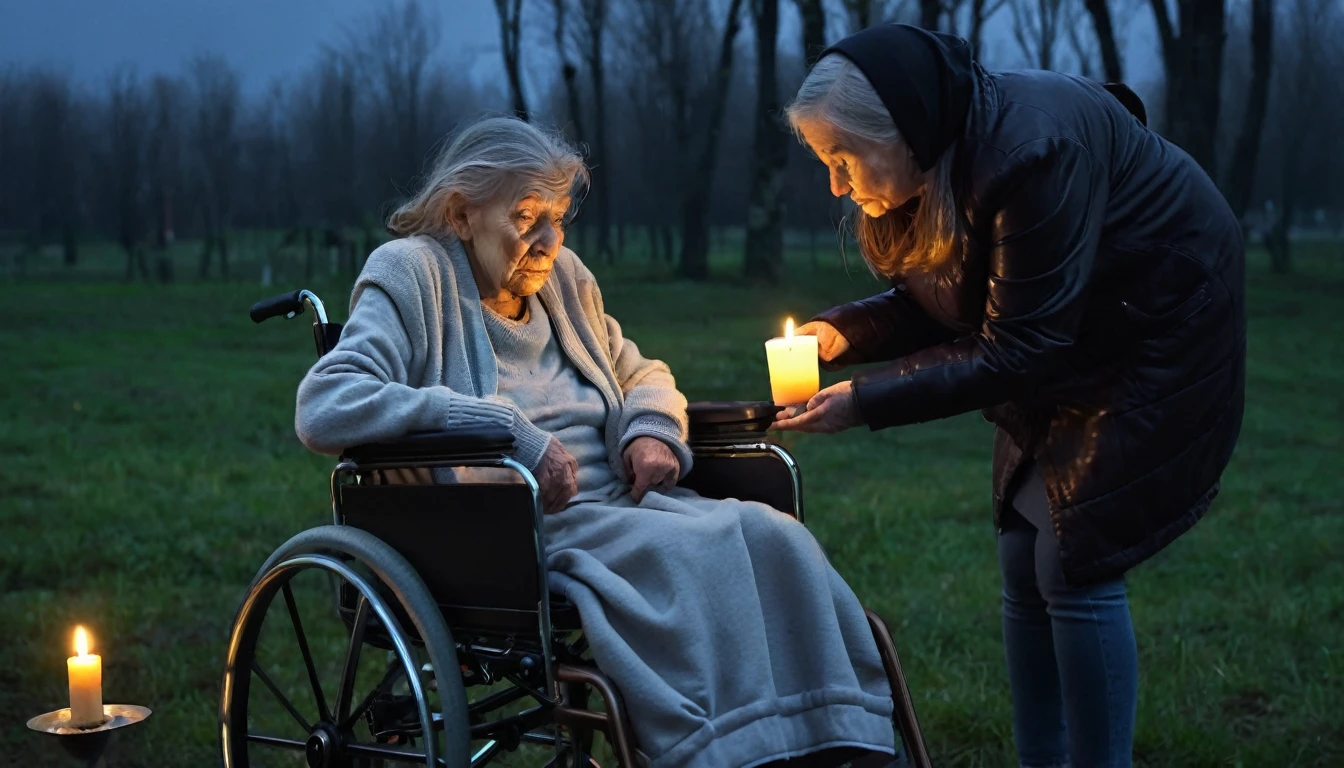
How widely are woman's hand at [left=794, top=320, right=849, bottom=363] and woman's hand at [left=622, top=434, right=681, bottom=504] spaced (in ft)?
1.25

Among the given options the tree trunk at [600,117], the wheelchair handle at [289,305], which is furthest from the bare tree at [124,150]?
the wheelchair handle at [289,305]

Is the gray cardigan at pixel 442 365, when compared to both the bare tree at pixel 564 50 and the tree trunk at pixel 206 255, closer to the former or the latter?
the tree trunk at pixel 206 255

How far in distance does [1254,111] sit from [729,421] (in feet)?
60.5

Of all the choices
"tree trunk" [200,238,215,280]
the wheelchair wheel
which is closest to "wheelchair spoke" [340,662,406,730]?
the wheelchair wheel

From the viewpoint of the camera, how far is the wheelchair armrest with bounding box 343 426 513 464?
2.29 meters

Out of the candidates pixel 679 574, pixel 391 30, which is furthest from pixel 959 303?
pixel 391 30

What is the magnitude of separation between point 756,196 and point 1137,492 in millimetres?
14775

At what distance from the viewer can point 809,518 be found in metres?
6.29

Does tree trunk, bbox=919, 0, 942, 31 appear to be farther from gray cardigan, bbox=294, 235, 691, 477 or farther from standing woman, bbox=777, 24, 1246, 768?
standing woman, bbox=777, 24, 1246, 768

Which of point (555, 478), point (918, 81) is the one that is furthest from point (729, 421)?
point (918, 81)

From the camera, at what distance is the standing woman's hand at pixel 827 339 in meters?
2.88

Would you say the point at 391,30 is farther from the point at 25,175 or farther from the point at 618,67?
the point at 25,175

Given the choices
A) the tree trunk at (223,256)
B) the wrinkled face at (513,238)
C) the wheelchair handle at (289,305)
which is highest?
the wrinkled face at (513,238)

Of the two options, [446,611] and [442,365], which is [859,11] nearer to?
[442,365]
